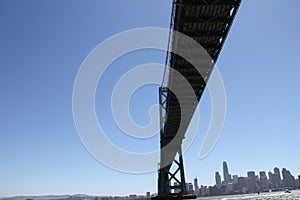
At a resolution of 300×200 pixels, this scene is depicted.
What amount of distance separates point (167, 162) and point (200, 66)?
1412 inches

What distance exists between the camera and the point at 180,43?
68.2ft

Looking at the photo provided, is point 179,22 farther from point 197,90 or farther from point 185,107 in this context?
point 185,107

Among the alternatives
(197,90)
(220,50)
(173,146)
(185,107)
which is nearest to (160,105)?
(173,146)

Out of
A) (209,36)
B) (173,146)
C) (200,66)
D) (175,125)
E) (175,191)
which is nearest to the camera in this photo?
(209,36)

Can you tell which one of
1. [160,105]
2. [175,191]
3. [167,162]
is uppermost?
A: [160,105]

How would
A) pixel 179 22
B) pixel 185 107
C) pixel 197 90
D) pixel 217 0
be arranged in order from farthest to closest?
pixel 185 107 → pixel 197 90 → pixel 179 22 → pixel 217 0

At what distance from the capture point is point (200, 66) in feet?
80.7

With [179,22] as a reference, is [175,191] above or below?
below

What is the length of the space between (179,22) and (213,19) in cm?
200

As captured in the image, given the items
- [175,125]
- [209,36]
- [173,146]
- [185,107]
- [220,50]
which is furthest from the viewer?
[173,146]

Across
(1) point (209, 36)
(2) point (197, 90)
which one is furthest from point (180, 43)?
(2) point (197, 90)

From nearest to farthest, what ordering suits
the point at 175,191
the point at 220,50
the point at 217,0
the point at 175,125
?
the point at 217,0, the point at 220,50, the point at 175,125, the point at 175,191

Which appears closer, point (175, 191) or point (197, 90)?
point (197, 90)

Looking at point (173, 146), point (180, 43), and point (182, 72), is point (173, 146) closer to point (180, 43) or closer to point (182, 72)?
point (182, 72)
